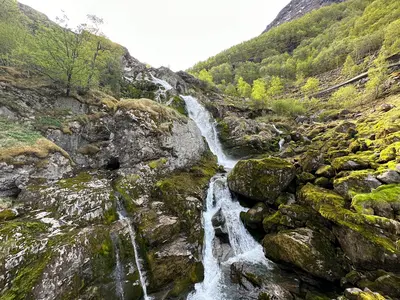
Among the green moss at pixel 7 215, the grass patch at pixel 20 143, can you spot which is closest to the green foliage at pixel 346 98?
the grass patch at pixel 20 143

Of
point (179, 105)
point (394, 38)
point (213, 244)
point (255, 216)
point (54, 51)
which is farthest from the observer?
point (394, 38)

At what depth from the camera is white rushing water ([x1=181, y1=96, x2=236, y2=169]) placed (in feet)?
84.5

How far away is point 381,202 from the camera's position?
10.1m

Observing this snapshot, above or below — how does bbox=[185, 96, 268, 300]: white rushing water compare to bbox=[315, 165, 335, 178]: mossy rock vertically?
below

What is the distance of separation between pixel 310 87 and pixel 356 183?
2029 inches

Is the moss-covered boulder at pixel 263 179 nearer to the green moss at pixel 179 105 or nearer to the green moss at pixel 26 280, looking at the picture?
the green moss at pixel 26 280

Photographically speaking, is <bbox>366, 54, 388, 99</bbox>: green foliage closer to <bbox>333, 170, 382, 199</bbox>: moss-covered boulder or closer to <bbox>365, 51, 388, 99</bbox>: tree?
<bbox>365, 51, 388, 99</bbox>: tree

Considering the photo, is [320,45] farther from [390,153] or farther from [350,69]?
[390,153]

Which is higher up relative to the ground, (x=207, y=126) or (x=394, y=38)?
(x=394, y=38)

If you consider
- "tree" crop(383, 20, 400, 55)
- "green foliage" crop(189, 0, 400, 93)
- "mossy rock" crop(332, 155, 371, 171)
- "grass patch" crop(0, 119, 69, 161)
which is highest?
"green foliage" crop(189, 0, 400, 93)

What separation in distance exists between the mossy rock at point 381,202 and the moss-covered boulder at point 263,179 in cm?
457

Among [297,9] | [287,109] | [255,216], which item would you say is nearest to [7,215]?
[255,216]

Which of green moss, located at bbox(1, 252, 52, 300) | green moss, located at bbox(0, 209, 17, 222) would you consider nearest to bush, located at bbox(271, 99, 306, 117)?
green moss, located at bbox(0, 209, 17, 222)

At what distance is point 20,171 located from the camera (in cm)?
1144
